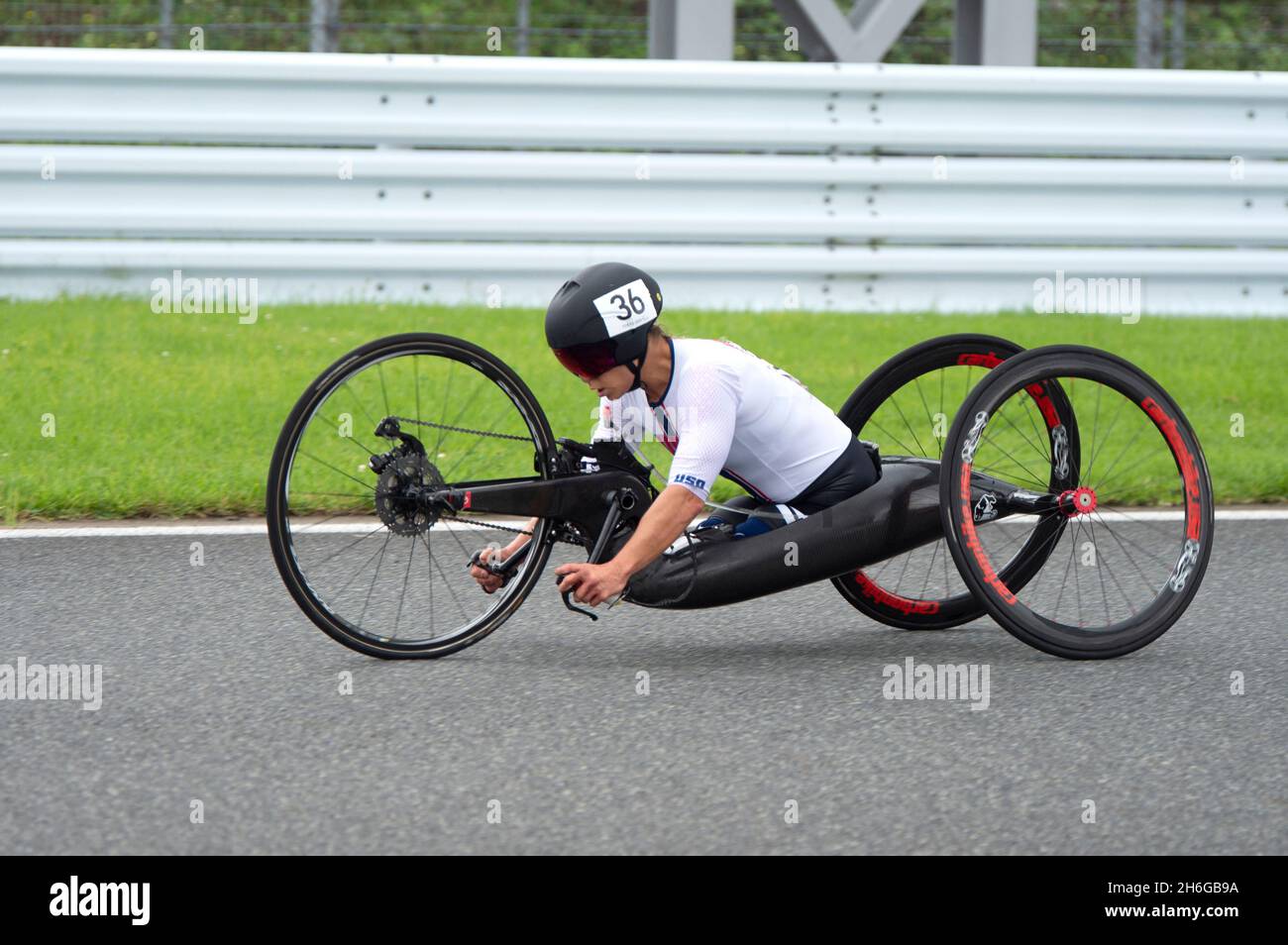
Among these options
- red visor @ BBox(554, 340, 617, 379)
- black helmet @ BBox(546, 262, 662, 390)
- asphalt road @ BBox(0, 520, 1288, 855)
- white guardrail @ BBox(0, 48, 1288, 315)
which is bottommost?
asphalt road @ BBox(0, 520, 1288, 855)

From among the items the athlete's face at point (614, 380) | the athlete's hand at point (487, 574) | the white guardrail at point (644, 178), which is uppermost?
the white guardrail at point (644, 178)

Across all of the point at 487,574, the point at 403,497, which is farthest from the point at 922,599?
the point at 403,497

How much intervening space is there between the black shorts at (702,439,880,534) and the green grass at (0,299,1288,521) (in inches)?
77.3

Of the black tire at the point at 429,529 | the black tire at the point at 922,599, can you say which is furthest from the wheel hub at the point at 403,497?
the black tire at the point at 922,599

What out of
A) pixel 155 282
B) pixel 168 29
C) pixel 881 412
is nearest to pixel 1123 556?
pixel 881 412

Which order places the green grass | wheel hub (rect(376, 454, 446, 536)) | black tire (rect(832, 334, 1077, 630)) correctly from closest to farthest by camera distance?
1. wheel hub (rect(376, 454, 446, 536))
2. black tire (rect(832, 334, 1077, 630))
3. the green grass

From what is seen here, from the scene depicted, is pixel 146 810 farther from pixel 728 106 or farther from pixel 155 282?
pixel 728 106

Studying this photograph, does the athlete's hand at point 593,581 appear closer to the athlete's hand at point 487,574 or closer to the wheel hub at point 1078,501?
the athlete's hand at point 487,574

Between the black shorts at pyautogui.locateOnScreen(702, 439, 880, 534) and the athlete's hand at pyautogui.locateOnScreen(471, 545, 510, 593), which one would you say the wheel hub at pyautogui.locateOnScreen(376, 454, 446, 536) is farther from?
the black shorts at pyautogui.locateOnScreen(702, 439, 880, 534)

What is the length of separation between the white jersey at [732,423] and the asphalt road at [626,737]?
51 cm

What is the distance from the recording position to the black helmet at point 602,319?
14.4ft

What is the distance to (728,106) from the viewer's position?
28.1 feet

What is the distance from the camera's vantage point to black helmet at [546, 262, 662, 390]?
14.4ft

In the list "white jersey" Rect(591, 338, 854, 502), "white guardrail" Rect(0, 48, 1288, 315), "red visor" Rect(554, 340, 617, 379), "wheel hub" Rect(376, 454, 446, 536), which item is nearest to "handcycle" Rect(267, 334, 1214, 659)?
"wheel hub" Rect(376, 454, 446, 536)
